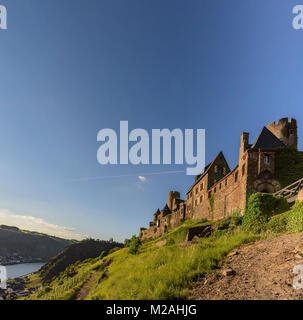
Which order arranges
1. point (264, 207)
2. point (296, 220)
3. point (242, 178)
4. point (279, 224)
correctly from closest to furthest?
point (296, 220) → point (279, 224) → point (264, 207) → point (242, 178)

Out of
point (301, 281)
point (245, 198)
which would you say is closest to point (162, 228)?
point (245, 198)

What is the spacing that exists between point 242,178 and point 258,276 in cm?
1673

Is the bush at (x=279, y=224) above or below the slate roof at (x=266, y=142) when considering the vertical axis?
below

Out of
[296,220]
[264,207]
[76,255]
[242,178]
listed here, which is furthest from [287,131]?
[76,255]

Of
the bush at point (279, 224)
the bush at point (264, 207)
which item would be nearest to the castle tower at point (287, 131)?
the bush at point (264, 207)

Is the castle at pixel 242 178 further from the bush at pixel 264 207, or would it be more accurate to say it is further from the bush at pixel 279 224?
the bush at pixel 279 224

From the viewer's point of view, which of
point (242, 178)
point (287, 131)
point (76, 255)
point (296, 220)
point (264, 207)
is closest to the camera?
point (296, 220)

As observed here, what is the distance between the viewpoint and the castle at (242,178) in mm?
19344

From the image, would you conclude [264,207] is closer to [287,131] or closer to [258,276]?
[258,276]

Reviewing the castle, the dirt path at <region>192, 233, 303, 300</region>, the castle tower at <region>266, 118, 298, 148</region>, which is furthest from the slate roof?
the dirt path at <region>192, 233, 303, 300</region>

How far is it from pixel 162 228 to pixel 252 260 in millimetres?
47449

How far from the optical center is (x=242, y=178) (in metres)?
20.7

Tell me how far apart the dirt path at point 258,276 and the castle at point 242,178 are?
13.2 metres

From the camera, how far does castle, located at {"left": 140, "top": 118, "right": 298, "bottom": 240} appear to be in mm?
19344
